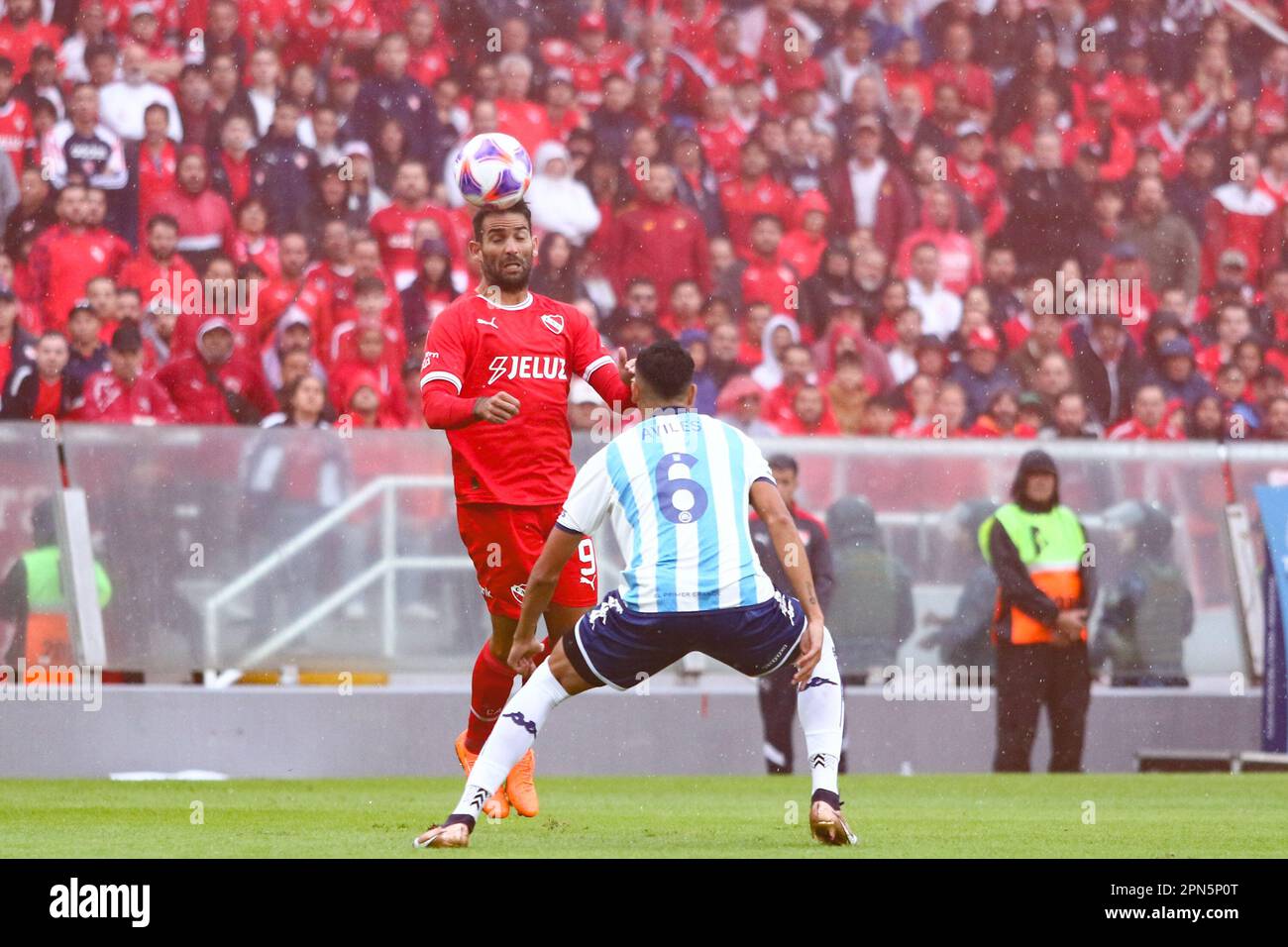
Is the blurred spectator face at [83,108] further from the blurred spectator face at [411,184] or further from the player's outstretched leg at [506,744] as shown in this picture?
the player's outstretched leg at [506,744]

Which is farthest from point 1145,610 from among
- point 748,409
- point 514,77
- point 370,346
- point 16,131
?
point 16,131

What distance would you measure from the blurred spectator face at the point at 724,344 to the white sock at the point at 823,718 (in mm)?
8130

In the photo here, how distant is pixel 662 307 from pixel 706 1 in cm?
359

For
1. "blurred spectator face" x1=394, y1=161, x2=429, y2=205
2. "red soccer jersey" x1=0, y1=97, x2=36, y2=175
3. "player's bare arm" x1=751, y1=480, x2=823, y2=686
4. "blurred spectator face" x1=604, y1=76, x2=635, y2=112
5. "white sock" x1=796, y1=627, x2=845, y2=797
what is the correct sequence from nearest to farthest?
"player's bare arm" x1=751, y1=480, x2=823, y2=686 → "white sock" x1=796, y1=627, x2=845, y2=797 → "red soccer jersey" x1=0, y1=97, x2=36, y2=175 → "blurred spectator face" x1=394, y1=161, x2=429, y2=205 → "blurred spectator face" x1=604, y1=76, x2=635, y2=112

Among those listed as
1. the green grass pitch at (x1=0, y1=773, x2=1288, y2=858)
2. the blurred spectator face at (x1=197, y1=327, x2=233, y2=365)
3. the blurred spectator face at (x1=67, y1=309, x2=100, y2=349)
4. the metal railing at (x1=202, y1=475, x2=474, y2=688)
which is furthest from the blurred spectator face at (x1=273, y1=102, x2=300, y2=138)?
the green grass pitch at (x1=0, y1=773, x2=1288, y2=858)

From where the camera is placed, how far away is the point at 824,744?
704 centimetres

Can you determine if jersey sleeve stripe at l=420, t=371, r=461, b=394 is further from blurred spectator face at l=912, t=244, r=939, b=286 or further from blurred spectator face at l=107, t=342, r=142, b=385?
blurred spectator face at l=912, t=244, r=939, b=286

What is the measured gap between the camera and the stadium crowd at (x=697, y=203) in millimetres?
14758

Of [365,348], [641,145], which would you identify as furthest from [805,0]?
[365,348]

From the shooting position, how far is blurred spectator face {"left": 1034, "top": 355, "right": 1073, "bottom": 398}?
1562 centimetres

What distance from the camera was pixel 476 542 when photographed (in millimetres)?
8391

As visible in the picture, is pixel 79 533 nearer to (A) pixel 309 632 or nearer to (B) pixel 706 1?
(A) pixel 309 632

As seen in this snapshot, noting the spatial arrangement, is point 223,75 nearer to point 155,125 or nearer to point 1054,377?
point 155,125

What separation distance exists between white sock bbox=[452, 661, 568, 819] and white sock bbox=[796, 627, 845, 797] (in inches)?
31.3
